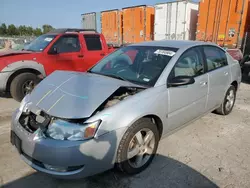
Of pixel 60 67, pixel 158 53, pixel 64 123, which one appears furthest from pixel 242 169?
pixel 60 67

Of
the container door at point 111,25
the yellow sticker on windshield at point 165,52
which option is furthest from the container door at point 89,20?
the yellow sticker on windshield at point 165,52

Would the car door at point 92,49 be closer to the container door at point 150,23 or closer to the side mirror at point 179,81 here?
the side mirror at point 179,81

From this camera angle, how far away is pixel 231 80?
4.23 m

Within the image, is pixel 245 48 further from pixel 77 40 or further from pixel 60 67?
pixel 60 67

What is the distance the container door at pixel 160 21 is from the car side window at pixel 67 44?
6964 mm

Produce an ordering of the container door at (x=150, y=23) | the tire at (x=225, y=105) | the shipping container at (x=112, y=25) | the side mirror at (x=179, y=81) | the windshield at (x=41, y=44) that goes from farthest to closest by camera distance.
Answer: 1. the shipping container at (x=112, y=25)
2. the container door at (x=150, y=23)
3. the windshield at (x=41, y=44)
4. the tire at (x=225, y=105)
5. the side mirror at (x=179, y=81)

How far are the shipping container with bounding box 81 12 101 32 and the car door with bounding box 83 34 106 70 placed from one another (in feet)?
34.5

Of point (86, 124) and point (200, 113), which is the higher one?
point (86, 124)

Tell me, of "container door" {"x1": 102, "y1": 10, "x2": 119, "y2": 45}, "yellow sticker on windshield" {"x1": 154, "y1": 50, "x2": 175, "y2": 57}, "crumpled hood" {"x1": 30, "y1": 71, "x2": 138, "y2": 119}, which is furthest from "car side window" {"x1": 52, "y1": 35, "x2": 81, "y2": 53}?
"container door" {"x1": 102, "y1": 10, "x2": 119, "y2": 45}

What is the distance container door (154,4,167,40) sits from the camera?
1153cm

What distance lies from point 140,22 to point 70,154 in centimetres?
1208

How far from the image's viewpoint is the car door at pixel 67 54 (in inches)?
220

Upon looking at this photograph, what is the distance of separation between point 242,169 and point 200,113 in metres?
1.09

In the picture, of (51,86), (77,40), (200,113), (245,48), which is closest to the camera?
(51,86)
